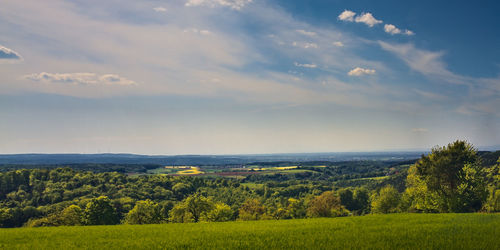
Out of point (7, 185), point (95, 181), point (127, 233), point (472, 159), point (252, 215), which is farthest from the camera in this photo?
point (95, 181)

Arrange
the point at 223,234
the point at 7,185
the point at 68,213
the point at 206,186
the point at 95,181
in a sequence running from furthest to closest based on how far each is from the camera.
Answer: the point at 206,186
the point at 95,181
the point at 7,185
the point at 68,213
the point at 223,234

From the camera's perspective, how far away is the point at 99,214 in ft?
216

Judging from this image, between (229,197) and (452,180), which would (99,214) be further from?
(229,197)

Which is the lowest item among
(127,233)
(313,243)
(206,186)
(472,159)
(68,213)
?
(206,186)

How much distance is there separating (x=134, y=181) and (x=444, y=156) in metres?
160

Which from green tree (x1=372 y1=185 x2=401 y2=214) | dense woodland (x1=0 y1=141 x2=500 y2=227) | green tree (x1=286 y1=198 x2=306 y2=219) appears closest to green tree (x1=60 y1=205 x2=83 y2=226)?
dense woodland (x1=0 y1=141 x2=500 y2=227)

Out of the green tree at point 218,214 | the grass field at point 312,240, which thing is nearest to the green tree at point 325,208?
the green tree at point 218,214

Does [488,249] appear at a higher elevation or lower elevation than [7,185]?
higher

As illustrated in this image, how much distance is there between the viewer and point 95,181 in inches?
6068

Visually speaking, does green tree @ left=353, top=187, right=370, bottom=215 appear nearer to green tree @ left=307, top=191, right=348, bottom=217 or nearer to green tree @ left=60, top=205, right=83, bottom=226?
green tree @ left=307, top=191, right=348, bottom=217

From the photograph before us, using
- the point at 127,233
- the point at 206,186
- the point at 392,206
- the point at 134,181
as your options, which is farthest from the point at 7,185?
the point at 392,206

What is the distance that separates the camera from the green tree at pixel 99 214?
64.6 metres

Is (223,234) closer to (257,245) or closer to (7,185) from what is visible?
(257,245)

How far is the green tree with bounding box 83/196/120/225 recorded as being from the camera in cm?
6462
